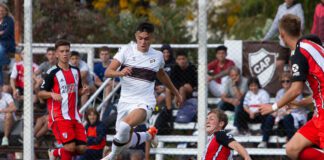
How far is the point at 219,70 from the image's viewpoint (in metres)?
16.3

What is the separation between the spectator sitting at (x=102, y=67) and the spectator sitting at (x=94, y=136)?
133 cm

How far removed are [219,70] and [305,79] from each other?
21.3 feet

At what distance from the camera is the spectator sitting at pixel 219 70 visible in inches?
633

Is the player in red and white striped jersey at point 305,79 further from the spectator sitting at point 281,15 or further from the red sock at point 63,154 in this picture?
the spectator sitting at point 281,15

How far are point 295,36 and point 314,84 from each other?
0.53m

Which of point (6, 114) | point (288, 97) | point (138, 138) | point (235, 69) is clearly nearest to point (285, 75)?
point (235, 69)

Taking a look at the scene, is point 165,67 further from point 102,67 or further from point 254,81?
point 254,81

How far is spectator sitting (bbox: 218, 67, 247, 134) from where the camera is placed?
15.8 metres

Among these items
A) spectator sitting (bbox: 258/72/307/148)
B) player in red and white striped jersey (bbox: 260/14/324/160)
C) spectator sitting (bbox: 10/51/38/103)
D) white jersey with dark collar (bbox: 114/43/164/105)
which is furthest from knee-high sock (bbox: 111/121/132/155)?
spectator sitting (bbox: 10/51/38/103)

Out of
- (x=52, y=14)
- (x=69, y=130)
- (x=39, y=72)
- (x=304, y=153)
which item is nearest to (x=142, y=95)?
(x=69, y=130)

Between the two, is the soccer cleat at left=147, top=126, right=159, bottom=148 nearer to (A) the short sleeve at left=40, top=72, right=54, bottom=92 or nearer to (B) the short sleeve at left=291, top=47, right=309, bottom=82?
(A) the short sleeve at left=40, top=72, right=54, bottom=92

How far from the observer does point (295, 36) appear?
10.0 m

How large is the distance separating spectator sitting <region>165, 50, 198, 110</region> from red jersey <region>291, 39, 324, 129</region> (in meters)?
5.84

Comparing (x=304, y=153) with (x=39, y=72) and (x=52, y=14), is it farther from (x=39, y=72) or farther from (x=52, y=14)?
(x=52, y=14)
